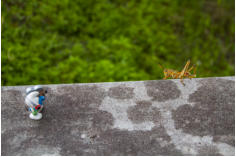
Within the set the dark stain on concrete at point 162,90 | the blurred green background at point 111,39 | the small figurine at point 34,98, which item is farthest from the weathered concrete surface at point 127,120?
the blurred green background at point 111,39

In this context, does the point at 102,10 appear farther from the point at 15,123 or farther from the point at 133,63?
the point at 15,123

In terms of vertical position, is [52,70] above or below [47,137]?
above

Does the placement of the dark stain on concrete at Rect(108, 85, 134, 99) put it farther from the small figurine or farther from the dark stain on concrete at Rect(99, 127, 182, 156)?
the small figurine

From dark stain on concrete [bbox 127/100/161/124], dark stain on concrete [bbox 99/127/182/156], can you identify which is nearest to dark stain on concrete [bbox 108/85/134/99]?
dark stain on concrete [bbox 127/100/161/124]

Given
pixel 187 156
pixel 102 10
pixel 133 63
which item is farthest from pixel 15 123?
pixel 102 10

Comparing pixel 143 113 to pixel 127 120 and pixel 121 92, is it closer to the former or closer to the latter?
pixel 127 120

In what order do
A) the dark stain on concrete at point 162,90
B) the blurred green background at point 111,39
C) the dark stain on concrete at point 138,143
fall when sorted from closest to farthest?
the dark stain on concrete at point 138,143 → the dark stain on concrete at point 162,90 → the blurred green background at point 111,39

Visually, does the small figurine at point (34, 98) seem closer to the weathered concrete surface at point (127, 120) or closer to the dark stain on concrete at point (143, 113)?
the weathered concrete surface at point (127, 120)
